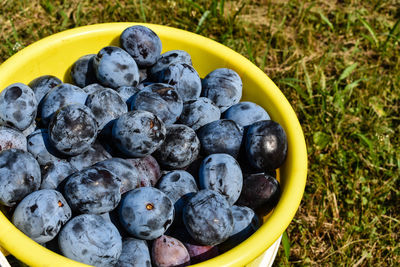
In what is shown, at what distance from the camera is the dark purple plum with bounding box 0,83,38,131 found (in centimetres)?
138

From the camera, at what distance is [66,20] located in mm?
2453

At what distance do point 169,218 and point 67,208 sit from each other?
11.5 inches

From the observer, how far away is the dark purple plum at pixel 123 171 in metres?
1.30

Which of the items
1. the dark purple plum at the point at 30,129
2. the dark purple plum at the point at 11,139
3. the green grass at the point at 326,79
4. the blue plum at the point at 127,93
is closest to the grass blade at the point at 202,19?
the green grass at the point at 326,79

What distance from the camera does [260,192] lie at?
1415mm

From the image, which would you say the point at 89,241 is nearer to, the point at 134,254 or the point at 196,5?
the point at 134,254

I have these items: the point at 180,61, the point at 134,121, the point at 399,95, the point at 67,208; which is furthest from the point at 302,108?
the point at 67,208

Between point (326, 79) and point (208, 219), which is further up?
point (208, 219)

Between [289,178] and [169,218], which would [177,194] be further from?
[289,178]

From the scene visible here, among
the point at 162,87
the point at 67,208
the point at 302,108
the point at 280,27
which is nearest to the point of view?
the point at 67,208

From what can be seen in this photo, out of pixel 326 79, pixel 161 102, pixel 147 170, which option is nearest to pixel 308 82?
pixel 326 79

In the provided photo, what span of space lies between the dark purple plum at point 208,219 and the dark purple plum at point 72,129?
1.23 ft

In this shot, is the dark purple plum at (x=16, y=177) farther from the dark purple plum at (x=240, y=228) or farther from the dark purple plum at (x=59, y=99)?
the dark purple plum at (x=240, y=228)

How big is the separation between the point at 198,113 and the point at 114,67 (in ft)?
1.12
